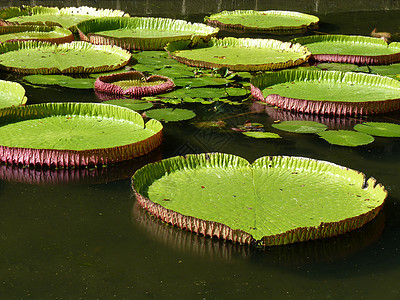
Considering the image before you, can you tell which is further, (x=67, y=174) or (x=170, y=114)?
(x=170, y=114)

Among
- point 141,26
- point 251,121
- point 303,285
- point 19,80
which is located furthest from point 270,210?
point 141,26

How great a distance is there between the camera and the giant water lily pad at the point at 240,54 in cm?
623

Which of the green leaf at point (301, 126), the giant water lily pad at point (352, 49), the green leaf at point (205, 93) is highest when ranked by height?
the giant water lily pad at point (352, 49)

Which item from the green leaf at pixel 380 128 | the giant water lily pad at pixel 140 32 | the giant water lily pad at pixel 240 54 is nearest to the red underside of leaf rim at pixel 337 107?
the green leaf at pixel 380 128

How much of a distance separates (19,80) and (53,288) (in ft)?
11.7

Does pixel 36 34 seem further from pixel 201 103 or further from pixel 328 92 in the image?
pixel 328 92

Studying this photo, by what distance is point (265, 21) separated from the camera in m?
9.18

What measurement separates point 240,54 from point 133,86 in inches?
66.3

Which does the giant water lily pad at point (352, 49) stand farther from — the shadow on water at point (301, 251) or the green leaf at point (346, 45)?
the shadow on water at point (301, 251)

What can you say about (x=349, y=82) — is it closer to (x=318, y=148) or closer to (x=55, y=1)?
(x=318, y=148)

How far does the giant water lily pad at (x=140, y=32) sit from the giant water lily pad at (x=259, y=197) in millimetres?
3743

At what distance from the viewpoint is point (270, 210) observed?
119 inches

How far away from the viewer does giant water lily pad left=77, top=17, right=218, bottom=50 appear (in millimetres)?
7094

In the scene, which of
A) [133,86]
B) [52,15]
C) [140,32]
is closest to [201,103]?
[133,86]
